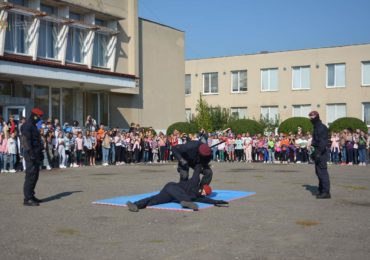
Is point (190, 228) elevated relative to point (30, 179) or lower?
lower

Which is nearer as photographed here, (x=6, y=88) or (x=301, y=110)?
(x=6, y=88)

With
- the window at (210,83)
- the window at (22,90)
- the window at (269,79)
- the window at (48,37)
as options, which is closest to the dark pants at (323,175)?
the window at (22,90)

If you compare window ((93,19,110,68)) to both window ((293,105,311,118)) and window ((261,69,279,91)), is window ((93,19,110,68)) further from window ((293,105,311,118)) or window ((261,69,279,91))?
window ((293,105,311,118))

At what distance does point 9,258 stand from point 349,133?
24190mm

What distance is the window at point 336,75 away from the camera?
1897 inches

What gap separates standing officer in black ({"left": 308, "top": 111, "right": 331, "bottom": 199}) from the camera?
13.1 meters

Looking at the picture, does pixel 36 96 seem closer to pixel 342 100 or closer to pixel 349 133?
pixel 349 133

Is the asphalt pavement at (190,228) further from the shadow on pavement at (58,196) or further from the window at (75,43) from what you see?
the window at (75,43)

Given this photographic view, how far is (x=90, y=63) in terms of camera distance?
3156cm

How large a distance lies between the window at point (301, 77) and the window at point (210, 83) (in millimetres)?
8375

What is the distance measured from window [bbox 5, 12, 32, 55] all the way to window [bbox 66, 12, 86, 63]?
342 cm

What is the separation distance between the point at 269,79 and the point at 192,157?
4129cm

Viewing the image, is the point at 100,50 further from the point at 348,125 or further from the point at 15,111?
the point at 348,125

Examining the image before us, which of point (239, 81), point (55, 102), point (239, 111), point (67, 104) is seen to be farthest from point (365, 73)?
point (55, 102)
